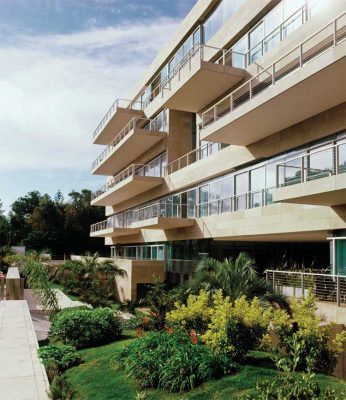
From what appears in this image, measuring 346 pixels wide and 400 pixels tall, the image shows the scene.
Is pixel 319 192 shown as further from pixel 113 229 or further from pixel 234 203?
pixel 113 229

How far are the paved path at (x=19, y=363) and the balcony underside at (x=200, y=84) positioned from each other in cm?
1302

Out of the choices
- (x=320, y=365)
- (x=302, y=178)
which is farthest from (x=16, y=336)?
(x=302, y=178)

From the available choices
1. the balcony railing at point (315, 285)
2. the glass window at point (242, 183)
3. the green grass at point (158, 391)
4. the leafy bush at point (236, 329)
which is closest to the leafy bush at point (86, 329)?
the green grass at point (158, 391)

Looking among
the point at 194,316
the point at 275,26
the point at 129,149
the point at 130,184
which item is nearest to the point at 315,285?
the point at 194,316

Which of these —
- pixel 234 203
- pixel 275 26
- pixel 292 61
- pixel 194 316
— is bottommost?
pixel 194 316

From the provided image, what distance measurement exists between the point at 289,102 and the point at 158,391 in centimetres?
1089

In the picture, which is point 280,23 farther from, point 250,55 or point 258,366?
point 258,366

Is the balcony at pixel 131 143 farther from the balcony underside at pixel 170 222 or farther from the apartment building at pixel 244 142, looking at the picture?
the balcony underside at pixel 170 222

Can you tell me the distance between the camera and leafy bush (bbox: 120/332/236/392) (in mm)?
9023

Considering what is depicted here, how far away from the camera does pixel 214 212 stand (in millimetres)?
25062

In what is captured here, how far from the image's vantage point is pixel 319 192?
13500mm

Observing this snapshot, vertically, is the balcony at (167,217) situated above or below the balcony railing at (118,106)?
below

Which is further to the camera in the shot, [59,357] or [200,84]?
[200,84]

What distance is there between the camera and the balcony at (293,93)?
14.0m
